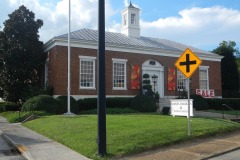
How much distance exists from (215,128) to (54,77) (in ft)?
49.9

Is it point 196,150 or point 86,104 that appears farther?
point 86,104

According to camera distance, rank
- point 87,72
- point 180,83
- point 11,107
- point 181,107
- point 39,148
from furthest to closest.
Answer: point 180,83
point 11,107
point 87,72
point 181,107
point 39,148

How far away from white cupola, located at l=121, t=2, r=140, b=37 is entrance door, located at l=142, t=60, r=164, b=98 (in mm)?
4245

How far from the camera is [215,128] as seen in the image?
13367 mm

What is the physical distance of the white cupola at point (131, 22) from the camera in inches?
1288

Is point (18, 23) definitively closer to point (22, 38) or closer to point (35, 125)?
point (22, 38)

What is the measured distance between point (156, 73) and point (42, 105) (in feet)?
40.4

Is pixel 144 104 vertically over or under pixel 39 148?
over

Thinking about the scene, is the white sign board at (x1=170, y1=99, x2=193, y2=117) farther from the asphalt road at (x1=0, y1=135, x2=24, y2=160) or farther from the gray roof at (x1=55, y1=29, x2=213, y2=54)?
the gray roof at (x1=55, y1=29, x2=213, y2=54)

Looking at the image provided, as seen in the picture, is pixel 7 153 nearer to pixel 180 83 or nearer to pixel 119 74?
pixel 119 74

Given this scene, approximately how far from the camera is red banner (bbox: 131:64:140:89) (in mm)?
28828

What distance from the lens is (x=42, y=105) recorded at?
2191 centimetres

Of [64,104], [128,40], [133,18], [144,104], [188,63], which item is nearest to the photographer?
[188,63]

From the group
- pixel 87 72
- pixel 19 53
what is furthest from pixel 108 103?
pixel 19 53
